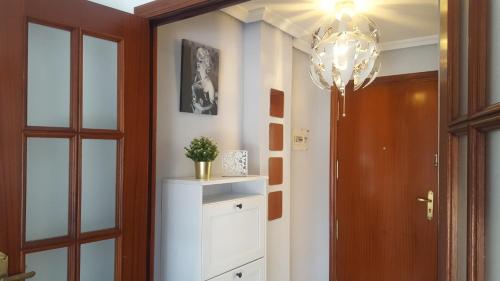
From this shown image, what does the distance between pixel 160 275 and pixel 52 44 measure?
1214 millimetres

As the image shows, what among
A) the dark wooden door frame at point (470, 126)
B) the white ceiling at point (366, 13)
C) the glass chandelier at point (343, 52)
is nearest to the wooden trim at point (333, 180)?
the white ceiling at point (366, 13)

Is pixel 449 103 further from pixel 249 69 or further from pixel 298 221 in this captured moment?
pixel 298 221

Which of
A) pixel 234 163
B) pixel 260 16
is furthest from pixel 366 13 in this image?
pixel 234 163

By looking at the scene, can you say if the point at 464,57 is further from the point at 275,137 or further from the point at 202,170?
the point at 275,137

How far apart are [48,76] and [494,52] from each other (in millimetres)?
1269

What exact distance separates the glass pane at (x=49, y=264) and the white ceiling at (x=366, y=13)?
5.39ft

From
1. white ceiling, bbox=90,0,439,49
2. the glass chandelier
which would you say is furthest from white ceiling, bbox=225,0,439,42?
the glass chandelier

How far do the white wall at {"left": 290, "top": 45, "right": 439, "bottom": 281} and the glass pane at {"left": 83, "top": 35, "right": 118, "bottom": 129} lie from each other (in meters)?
1.73

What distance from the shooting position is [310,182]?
3.13 meters

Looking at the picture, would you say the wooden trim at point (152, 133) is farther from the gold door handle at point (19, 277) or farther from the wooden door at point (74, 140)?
the gold door handle at point (19, 277)

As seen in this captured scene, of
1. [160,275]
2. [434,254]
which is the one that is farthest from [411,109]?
[160,275]

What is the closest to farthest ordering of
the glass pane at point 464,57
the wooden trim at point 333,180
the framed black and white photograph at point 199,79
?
A: the glass pane at point 464,57 → the framed black and white photograph at point 199,79 → the wooden trim at point 333,180

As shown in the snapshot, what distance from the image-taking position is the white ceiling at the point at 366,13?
222cm

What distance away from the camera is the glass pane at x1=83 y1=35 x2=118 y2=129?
1334 mm
